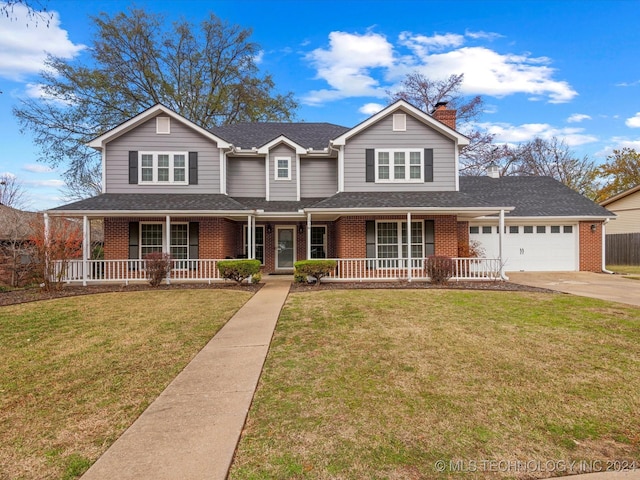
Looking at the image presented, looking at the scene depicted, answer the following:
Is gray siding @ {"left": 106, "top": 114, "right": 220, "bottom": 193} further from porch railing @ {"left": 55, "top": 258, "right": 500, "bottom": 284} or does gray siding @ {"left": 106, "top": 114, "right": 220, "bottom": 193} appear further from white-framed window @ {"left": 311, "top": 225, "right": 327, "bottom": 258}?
white-framed window @ {"left": 311, "top": 225, "right": 327, "bottom": 258}

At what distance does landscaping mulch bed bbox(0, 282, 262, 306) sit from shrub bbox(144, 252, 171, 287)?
28 cm

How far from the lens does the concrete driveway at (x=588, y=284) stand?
9828mm

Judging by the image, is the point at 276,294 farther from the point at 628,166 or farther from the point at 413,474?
the point at 628,166

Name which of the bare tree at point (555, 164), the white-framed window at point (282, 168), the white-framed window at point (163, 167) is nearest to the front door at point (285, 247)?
the white-framed window at point (282, 168)

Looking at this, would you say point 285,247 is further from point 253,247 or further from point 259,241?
point 253,247

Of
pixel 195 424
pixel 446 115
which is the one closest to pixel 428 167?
pixel 446 115

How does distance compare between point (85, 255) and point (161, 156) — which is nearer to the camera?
point (85, 255)

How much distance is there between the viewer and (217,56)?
27.5m

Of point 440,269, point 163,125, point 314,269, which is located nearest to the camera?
point 440,269

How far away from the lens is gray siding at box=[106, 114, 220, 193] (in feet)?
47.5

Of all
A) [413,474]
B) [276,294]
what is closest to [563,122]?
[276,294]

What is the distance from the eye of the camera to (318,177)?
1608 centimetres

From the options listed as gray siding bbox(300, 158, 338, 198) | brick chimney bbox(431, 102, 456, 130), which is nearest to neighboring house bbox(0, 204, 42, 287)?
gray siding bbox(300, 158, 338, 198)

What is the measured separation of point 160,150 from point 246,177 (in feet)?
12.2
